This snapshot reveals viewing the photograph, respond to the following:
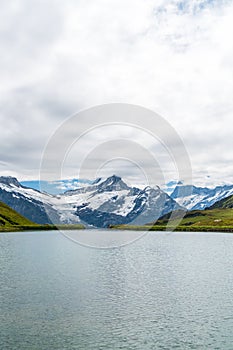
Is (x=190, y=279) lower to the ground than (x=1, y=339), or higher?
higher

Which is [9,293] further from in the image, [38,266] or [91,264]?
[91,264]

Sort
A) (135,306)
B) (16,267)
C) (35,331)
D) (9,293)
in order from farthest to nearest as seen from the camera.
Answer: (16,267) → (9,293) → (135,306) → (35,331)

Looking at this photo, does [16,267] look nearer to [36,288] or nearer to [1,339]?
[36,288]

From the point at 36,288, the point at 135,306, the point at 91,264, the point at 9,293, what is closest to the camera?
the point at 135,306

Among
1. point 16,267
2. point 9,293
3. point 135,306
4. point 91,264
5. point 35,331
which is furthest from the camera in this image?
point 91,264

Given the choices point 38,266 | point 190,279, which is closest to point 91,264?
point 38,266

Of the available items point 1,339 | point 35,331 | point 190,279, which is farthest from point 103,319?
point 190,279

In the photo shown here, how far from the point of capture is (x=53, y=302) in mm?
54625

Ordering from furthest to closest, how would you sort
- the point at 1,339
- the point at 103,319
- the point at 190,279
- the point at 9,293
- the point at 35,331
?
the point at 190,279
the point at 9,293
the point at 103,319
the point at 35,331
the point at 1,339

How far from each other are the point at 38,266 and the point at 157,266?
29.8 meters

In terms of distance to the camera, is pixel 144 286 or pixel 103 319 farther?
pixel 144 286

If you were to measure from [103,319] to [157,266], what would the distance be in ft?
163

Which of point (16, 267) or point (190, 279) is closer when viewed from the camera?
point (190, 279)

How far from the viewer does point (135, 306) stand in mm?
52500
